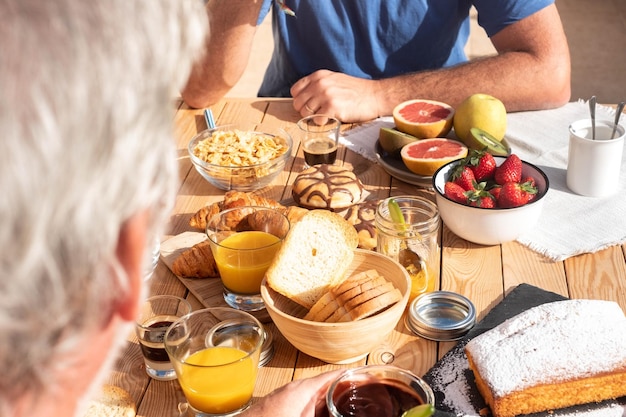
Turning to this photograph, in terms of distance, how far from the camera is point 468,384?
1413 mm

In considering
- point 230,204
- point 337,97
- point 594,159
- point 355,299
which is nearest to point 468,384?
point 355,299

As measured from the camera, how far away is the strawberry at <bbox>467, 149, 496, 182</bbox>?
6.41ft

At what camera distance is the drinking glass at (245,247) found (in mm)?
1632

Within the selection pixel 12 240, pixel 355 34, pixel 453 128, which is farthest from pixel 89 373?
pixel 355 34

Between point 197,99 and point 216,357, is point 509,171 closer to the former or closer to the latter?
point 216,357

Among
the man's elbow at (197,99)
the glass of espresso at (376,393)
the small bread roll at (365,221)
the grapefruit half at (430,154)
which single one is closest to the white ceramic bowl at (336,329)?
the glass of espresso at (376,393)

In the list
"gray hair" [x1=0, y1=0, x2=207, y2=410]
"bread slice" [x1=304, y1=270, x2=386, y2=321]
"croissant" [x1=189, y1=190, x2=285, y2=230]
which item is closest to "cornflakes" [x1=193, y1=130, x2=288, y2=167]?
"croissant" [x1=189, y1=190, x2=285, y2=230]

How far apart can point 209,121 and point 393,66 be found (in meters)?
0.87

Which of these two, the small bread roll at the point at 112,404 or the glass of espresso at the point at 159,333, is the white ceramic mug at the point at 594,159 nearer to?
the glass of espresso at the point at 159,333

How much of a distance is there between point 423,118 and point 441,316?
904 mm

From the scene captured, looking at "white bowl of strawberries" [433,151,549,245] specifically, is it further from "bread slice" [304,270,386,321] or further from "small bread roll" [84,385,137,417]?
"small bread roll" [84,385,137,417]

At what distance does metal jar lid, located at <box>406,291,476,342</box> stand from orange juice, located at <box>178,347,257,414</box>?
0.39m

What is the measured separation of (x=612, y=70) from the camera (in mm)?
5727

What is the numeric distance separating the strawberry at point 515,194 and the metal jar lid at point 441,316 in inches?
12.3
